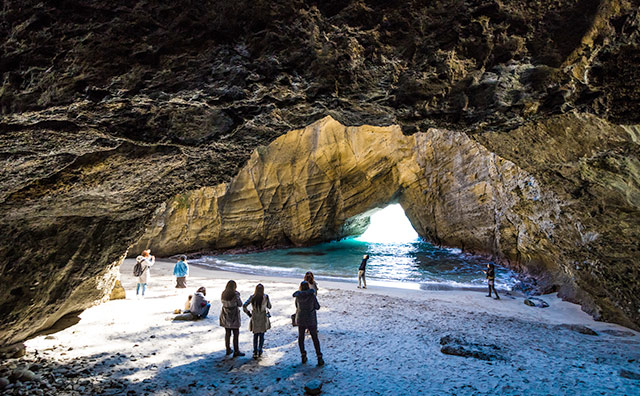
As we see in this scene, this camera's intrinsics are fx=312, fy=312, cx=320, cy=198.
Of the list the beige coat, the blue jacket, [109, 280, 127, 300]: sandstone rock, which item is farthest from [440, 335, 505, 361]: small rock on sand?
the blue jacket

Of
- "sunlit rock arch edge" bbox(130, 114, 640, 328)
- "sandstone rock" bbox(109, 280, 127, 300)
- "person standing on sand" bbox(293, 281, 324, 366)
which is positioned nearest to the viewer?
"sunlit rock arch edge" bbox(130, 114, 640, 328)

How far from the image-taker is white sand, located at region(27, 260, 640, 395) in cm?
423

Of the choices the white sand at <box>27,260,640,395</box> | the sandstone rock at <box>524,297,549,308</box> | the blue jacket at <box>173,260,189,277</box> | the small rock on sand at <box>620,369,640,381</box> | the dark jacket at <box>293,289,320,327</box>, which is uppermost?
the dark jacket at <box>293,289,320,327</box>

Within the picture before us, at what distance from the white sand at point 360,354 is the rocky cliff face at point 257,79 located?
1990 millimetres

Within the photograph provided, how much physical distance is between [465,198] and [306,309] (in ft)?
62.2

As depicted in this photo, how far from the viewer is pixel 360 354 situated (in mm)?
5316

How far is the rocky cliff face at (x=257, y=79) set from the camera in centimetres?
200

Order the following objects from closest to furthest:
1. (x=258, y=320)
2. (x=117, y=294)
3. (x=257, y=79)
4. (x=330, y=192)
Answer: (x=257, y=79) → (x=258, y=320) → (x=117, y=294) → (x=330, y=192)

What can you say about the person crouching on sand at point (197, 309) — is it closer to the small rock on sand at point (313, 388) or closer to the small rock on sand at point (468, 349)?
the small rock on sand at point (313, 388)

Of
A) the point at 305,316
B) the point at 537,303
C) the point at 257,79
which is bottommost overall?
the point at 537,303

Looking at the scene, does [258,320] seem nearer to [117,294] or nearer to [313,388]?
[313,388]

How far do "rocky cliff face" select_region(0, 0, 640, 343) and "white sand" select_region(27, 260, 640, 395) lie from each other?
199 cm

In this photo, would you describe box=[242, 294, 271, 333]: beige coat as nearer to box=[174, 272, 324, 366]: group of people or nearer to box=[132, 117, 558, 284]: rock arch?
box=[174, 272, 324, 366]: group of people

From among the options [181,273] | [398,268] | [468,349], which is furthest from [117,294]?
[398,268]
